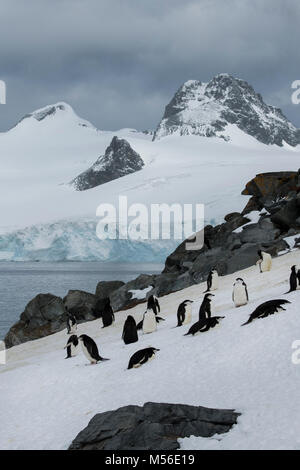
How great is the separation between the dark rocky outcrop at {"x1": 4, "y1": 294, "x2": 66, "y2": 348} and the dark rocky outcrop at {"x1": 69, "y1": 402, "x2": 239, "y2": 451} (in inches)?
820

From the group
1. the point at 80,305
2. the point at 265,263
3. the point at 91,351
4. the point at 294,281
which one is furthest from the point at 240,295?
the point at 80,305

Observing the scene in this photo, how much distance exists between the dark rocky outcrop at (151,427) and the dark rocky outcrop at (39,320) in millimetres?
20839

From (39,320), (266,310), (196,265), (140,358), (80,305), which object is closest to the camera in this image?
(140,358)

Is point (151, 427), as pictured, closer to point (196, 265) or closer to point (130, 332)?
point (130, 332)

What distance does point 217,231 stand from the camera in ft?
113

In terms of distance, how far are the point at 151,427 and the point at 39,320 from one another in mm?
23491

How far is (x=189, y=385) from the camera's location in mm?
8758

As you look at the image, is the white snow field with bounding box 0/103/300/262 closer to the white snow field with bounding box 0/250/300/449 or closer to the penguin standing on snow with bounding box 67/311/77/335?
the penguin standing on snow with bounding box 67/311/77/335

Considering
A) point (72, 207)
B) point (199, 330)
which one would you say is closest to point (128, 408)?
point (199, 330)

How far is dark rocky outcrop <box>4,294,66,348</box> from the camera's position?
28.2 meters

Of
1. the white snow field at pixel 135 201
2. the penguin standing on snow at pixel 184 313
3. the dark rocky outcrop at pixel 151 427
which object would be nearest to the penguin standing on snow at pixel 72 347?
the penguin standing on snow at pixel 184 313

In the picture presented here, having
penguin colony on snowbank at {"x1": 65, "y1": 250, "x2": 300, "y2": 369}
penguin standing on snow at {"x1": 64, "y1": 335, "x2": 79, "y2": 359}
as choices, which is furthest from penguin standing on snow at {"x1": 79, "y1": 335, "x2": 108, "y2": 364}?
penguin standing on snow at {"x1": 64, "y1": 335, "x2": 79, "y2": 359}
